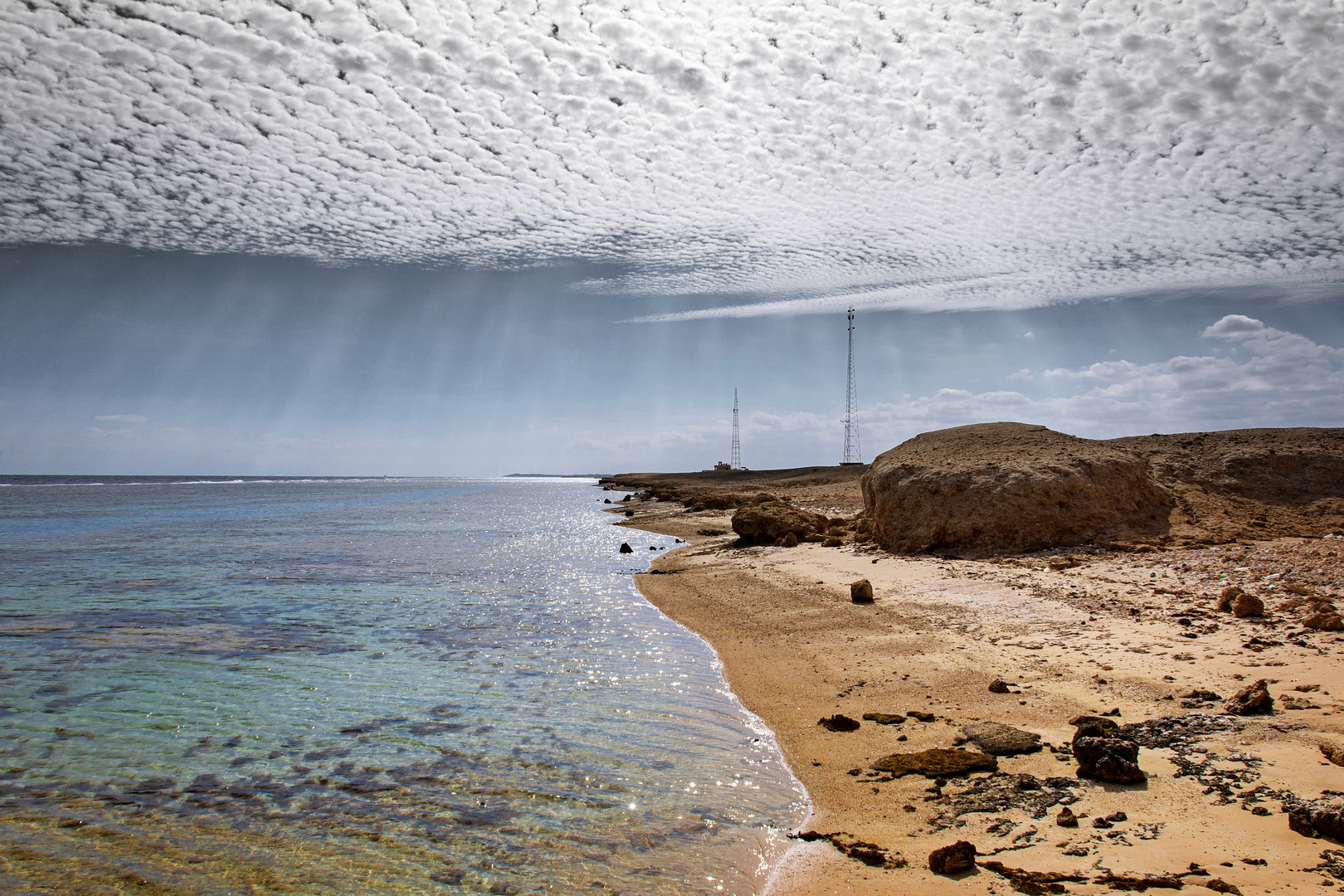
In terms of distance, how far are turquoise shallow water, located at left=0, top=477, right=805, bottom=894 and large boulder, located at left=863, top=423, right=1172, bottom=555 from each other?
7.50m

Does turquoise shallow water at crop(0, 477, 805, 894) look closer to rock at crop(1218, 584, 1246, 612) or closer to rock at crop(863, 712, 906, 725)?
rock at crop(863, 712, 906, 725)

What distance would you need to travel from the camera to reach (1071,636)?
9.49m

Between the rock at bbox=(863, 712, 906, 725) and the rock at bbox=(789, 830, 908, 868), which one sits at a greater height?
the rock at bbox=(863, 712, 906, 725)

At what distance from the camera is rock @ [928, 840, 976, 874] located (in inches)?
181

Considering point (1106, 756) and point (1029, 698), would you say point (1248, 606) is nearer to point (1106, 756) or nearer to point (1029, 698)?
point (1029, 698)

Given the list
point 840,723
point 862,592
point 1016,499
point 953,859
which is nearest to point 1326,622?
point 840,723

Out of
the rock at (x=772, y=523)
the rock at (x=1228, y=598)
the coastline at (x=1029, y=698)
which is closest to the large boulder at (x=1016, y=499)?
the coastline at (x=1029, y=698)

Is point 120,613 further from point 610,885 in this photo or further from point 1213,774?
point 1213,774

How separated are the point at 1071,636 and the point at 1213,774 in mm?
4366

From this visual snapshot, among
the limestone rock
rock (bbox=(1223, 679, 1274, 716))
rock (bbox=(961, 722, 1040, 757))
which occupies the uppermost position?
rock (bbox=(1223, 679, 1274, 716))

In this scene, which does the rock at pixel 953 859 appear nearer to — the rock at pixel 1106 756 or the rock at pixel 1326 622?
the rock at pixel 1106 756

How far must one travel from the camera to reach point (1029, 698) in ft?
24.7

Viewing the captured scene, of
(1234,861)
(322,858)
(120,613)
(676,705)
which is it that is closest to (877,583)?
(676,705)

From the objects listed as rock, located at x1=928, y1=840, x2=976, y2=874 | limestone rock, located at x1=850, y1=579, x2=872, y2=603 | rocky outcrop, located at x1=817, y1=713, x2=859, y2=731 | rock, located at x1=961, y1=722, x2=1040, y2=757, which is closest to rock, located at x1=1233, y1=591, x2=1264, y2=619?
rock, located at x1=961, y1=722, x2=1040, y2=757
